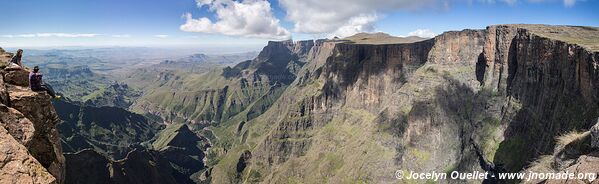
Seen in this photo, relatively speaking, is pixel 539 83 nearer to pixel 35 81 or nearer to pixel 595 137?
pixel 595 137

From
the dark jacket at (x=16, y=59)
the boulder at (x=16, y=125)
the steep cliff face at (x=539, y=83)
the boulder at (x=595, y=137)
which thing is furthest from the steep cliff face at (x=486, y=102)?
the dark jacket at (x=16, y=59)

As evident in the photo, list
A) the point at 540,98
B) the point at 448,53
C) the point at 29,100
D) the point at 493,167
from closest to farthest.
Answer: the point at 29,100, the point at 540,98, the point at 493,167, the point at 448,53

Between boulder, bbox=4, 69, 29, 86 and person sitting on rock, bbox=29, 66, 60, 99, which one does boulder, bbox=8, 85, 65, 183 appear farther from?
boulder, bbox=4, 69, 29, 86

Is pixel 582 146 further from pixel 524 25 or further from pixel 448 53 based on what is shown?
pixel 448 53

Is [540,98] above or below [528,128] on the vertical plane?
above

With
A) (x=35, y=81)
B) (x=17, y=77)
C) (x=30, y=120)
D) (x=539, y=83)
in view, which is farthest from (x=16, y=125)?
(x=539, y=83)

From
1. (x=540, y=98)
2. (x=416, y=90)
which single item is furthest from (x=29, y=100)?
(x=416, y=90)

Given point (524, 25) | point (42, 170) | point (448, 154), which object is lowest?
point (448, 154)

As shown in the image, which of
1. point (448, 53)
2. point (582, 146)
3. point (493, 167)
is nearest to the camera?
point (582, 146)
